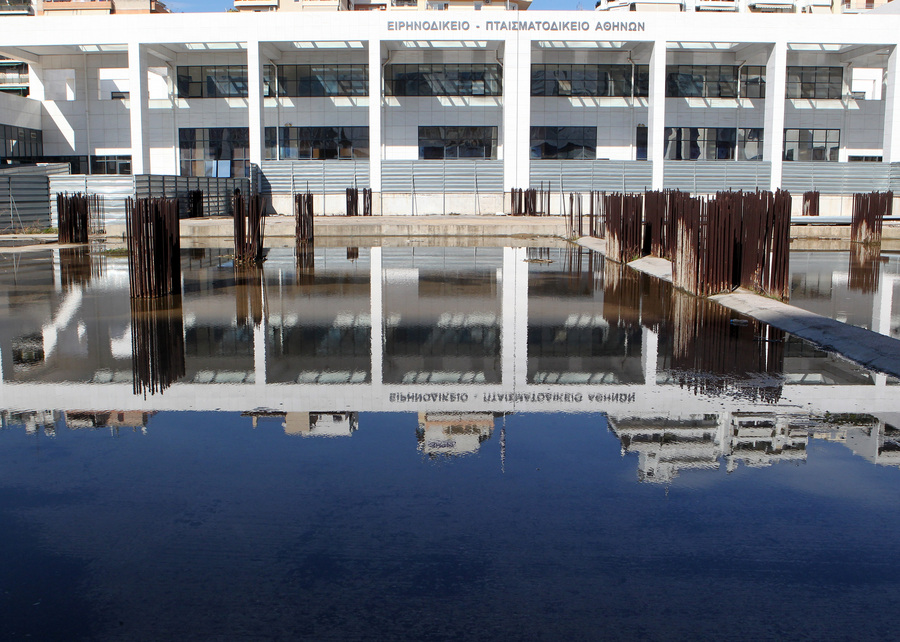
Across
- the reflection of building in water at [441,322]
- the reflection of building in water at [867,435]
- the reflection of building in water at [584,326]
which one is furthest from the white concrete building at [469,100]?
the reflection of building in water at [867,435]

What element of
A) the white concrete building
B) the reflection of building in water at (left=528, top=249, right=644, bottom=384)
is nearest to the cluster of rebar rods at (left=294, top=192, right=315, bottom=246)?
the reflection of building in water at (left=528, top=249, right=644, bottom=384)

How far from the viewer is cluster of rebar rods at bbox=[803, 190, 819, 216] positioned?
139 feet

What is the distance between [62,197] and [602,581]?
2870 cm

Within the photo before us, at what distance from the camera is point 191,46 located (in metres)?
50.0

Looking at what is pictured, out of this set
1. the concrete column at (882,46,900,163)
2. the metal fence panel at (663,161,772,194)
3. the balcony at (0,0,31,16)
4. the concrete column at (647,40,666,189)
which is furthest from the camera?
the balcony at (0,0,31,16)

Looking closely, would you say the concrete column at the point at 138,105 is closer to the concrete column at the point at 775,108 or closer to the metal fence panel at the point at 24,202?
the metal fence panel at the point at 24,202

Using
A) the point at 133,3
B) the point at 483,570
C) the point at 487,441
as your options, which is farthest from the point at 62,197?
the point at 133,3

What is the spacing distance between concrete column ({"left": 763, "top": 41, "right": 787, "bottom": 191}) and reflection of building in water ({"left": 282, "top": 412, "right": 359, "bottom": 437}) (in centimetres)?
4482

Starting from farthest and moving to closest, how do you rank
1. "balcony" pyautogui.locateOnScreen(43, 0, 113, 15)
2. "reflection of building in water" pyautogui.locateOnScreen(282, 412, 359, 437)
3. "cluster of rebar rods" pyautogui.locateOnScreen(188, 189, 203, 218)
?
"balcony" pyautogui.locateOnScreen(43, 0, 113, 15) < "cluster of rebar rods" pyautogui.locateOnScreen(188, 189, 203, 218) < "reflection of building in water" pyautogui.locateOnScreen(282, 412, 359, 437)

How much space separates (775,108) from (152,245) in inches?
1653

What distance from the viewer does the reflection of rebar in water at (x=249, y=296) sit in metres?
12.9

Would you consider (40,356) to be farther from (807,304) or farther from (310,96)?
(310,96)

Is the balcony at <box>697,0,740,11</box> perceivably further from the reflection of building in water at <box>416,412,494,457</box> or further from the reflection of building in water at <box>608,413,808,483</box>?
the reflection of building in water at <box>416,412,494,457</box>

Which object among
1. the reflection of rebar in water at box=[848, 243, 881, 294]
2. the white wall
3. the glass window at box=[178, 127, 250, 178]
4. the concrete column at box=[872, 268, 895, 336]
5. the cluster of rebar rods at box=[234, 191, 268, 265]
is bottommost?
the concrete column at box=[872, 268, 895, 336]
